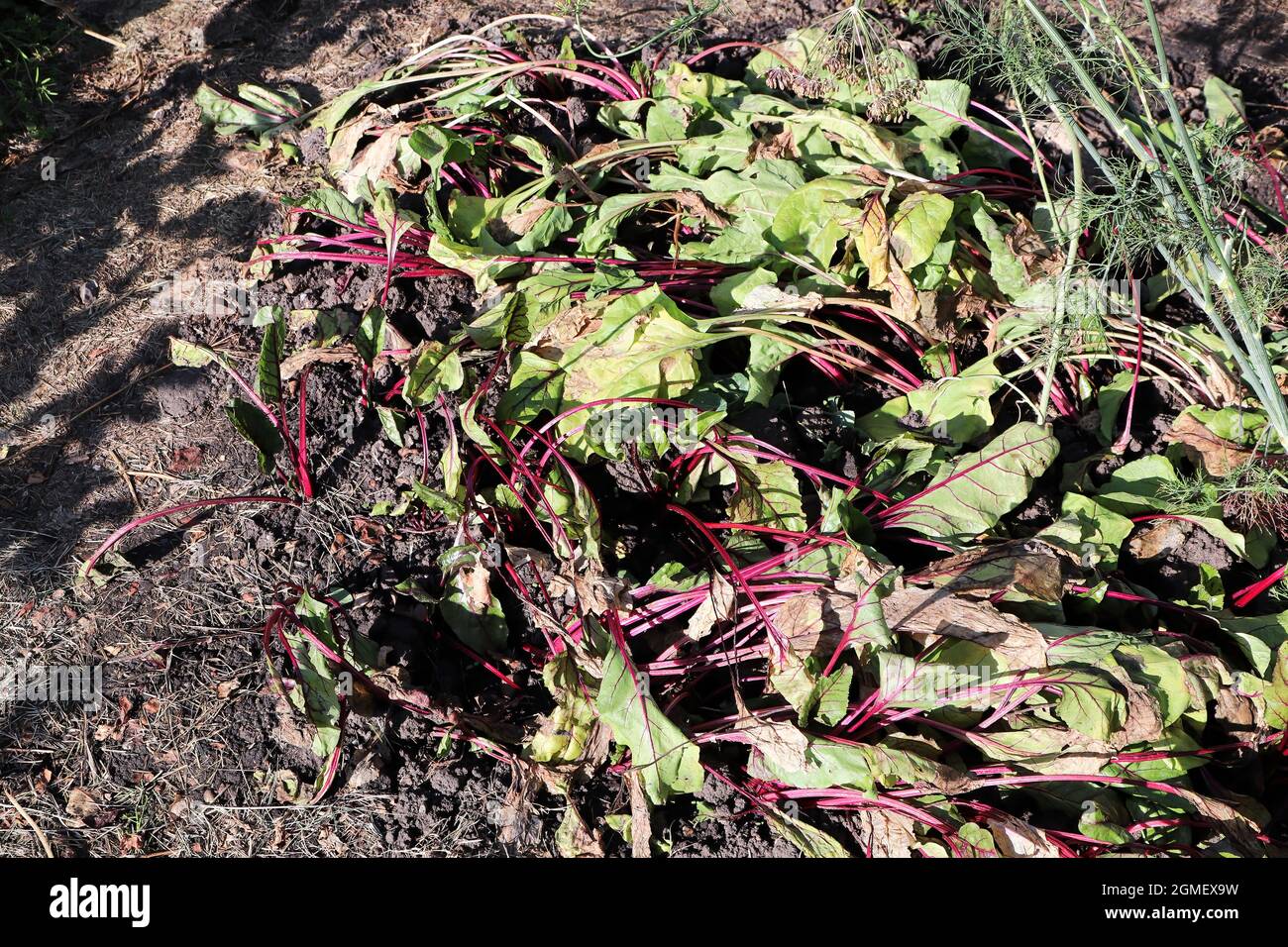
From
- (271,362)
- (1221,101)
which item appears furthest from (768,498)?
(1221,101)

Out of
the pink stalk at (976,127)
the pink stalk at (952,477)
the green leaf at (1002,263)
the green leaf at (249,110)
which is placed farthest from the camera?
the green leaf at (249,110)

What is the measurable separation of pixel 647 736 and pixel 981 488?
107 cm

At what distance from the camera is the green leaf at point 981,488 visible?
92.4 inches

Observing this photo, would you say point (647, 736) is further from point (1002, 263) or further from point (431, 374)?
point (1002, 263)

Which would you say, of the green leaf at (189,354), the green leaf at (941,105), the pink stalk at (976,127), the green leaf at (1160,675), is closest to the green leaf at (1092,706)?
the green leaf at (1160,675)

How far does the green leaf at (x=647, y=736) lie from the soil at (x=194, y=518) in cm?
20

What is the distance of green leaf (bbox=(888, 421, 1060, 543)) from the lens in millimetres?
2348

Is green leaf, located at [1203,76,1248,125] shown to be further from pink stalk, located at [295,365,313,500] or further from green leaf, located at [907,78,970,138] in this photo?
pink stalk, located at [295,365,313,500]

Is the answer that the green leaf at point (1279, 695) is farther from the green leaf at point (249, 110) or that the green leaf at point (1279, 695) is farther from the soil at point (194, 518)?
the green leaf at point (249, 110)

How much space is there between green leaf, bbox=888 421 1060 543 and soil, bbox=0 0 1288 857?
0.25 m

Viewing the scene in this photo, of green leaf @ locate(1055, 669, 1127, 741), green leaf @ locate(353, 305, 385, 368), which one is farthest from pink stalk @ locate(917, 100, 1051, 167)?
green leaf @ locate(353, 305, 385, 368)
